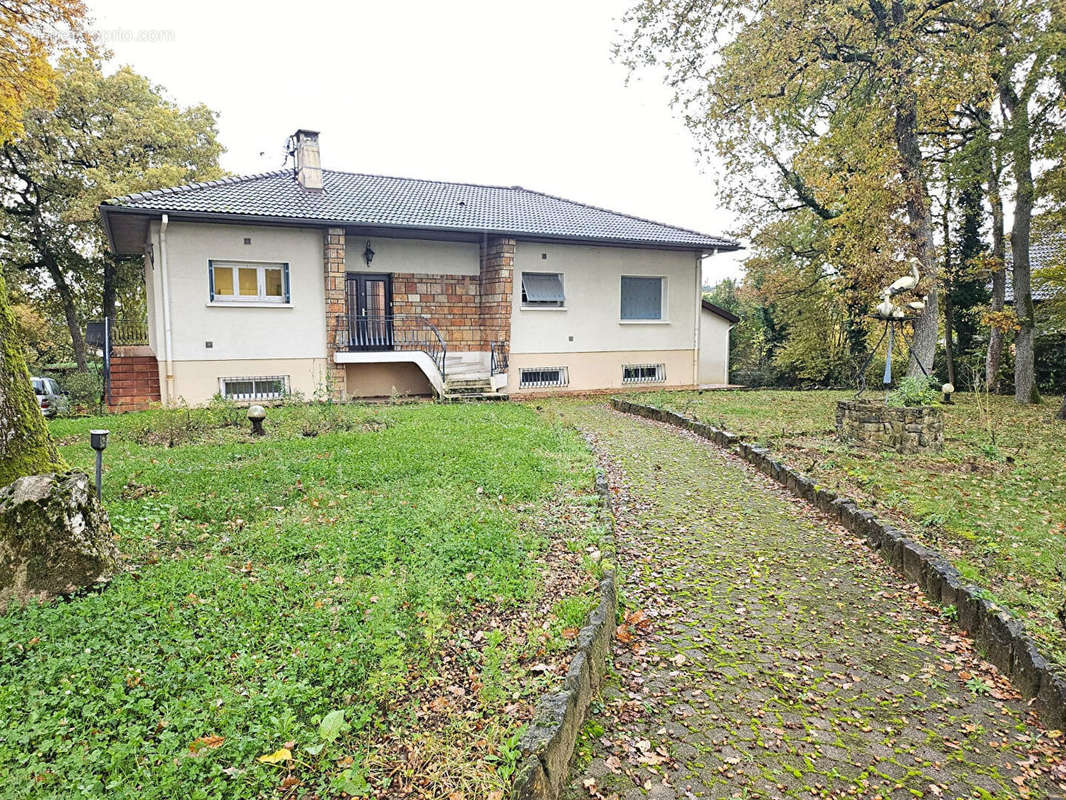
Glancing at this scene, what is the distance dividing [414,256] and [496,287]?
7.88 feet

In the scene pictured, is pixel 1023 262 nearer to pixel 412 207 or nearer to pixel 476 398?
pixel 476 398

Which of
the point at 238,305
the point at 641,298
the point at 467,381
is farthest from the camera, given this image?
the point at 641,298

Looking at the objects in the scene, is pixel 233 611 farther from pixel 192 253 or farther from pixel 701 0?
pixel 701 0

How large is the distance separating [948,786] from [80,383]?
58.6 ft

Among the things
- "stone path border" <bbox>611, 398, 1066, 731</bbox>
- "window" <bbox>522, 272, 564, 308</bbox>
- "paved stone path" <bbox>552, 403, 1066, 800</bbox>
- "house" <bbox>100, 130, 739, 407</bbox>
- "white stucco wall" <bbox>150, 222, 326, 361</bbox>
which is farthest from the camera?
Answer: "window" <bbox>522, 272, 564, 308</bbox>

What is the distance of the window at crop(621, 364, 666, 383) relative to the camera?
19406 mm

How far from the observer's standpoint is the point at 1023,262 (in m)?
15.5

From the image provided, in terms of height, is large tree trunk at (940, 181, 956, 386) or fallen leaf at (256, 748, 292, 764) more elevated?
large tree trunk at (940, 181, 956, 386)

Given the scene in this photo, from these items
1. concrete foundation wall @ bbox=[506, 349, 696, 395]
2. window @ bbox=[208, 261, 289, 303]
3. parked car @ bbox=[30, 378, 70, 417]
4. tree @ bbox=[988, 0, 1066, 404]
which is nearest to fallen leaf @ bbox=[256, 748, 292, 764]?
window @ bbox=[208, 261, 289, 303]

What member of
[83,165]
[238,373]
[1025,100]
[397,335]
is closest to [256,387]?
[238,373]

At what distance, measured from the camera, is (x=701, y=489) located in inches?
303

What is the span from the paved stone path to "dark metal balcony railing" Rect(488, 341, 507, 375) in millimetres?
11424

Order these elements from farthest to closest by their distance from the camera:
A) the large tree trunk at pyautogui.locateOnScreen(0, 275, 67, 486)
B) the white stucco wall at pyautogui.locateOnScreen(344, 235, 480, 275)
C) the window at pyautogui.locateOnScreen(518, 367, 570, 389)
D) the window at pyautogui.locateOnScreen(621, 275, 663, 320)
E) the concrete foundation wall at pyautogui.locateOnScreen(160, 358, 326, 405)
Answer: the window at pyautogui.locateOnScreen(621, 275, 663, 320) < the window at pyautogui.locateOnScreen(518, 367, 570, 389) < the white stucco wall at pyautogui.locateOnScreen(344, 235, 480, 275) < the concrete foundation wall at pyautogui.locateOnScreen(160, 358, 326, 405) < the large tree trunk at pyautogui.locateOnScreen(0, 275, 67, 486)

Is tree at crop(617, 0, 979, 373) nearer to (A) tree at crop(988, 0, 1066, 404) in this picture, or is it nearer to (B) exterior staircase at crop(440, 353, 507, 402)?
(A) tree at crop(988, 0, 1066, 404)
